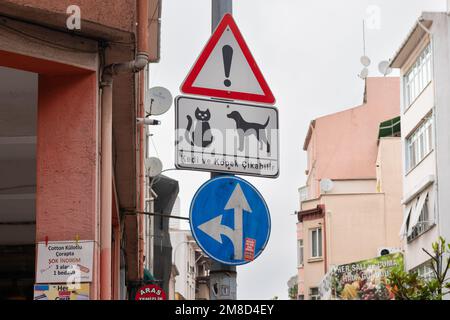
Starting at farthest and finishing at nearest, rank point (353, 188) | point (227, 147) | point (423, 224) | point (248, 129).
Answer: point (353, 188) → point (423, 224) → point (248, 129) → point (227, 147)

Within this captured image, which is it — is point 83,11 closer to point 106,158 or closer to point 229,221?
point 106,158

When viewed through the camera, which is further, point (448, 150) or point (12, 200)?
point (448, 150)

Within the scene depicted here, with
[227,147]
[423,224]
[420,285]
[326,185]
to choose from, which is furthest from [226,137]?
[326,185]

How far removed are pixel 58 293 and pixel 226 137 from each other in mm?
2417

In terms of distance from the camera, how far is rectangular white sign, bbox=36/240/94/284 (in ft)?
29.3

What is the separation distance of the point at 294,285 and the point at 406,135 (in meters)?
25.5

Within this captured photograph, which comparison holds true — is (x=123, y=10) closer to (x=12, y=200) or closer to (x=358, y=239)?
(x=12, y=200)

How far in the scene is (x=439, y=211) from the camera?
34625 millimetres

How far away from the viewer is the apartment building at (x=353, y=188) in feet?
175

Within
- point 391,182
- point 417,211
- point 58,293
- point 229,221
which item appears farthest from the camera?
point 391,182

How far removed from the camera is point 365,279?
46.3 metres

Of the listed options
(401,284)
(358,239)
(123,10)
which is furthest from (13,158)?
(358,239)
